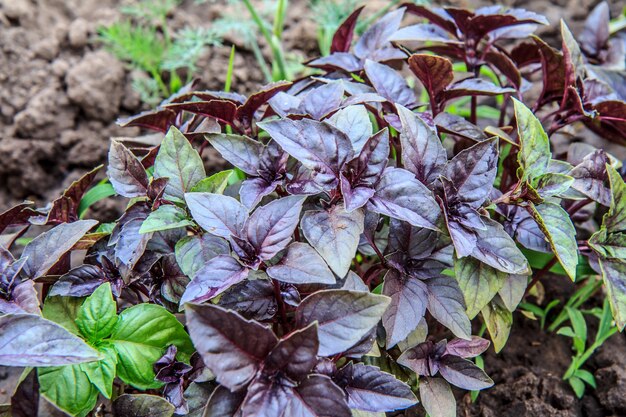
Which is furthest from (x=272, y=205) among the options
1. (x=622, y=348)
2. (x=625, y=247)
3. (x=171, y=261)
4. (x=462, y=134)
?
(x=622, y=348)

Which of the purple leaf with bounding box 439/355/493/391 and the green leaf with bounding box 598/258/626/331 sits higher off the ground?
the green leaf with bounding box 598/258/626/331

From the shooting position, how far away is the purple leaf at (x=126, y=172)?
1353mm

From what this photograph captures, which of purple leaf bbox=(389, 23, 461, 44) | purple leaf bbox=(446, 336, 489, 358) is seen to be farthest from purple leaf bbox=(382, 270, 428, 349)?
purple leaf bbox=(389, 23, 461, 44)

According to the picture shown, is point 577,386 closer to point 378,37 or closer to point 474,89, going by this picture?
point 474,89

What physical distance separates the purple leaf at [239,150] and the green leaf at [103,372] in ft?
1.71

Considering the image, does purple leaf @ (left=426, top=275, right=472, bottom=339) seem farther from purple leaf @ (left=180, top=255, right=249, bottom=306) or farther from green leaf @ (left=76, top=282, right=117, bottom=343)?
green leaf @ (left=76, top=282, right=117, bottom=343)

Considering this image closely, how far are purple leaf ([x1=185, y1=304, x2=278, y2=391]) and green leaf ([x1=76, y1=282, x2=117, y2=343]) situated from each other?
0.34 meters

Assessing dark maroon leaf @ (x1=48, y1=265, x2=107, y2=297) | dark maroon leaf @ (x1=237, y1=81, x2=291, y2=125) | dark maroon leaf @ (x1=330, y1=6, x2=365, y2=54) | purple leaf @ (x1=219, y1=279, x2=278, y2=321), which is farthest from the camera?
dark maroon leaf @ (x1=330, y1=6, x2=365, y2=54)

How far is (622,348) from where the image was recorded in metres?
1.77

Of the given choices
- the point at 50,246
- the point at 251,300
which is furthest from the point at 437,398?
the point at 50,246

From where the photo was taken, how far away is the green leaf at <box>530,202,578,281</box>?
1.21 metres

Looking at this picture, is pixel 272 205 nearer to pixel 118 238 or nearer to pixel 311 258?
pixel 311 258

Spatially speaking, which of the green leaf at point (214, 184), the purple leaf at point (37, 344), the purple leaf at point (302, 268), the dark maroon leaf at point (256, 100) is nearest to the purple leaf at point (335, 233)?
the purple leaf at point (302, 268)

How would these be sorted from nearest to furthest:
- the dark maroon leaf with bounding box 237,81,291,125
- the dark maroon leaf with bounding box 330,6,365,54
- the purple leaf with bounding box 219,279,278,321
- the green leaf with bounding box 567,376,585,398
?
the purple leaf with bounding box 219,279,278,321 < the dark maroon leaf with bounding box 237,81,291,125 < the green leaf with bounding box 567,376,585,398 < the dark maroon leaf with bounding box 330,6,365,54
